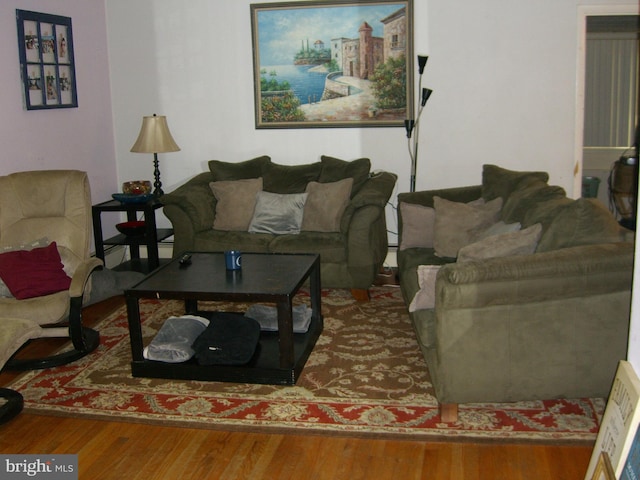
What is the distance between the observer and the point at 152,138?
19.0 feet

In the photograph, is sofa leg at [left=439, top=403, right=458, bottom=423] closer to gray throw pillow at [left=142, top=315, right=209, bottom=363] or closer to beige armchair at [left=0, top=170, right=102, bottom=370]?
gray throw pillow at [left=142, top=315, right=209, bottom=363]

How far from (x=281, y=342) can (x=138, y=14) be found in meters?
3.77

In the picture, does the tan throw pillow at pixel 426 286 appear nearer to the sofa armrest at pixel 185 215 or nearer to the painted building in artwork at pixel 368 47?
the sofa armrest at pixel 185 215

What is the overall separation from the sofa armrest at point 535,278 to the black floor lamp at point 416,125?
2.61 m

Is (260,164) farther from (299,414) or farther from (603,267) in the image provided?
(603,267)

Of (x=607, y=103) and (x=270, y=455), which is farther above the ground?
(x=607, y=103)

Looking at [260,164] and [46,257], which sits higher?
[260,164]

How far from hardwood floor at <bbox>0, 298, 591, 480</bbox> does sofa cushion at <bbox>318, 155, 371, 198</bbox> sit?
267 cm

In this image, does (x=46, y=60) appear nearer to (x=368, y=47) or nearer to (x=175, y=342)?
(x=368, y=47)

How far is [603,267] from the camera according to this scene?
3107 millimetres

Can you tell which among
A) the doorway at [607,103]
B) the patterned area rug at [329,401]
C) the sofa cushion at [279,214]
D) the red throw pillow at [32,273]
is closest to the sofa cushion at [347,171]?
the sofa cushion at [279,214]

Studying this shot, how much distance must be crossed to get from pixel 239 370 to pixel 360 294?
158 centimetres

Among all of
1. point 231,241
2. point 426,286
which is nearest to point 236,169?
point 231,241

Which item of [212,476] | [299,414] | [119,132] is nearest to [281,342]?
[299,414]
